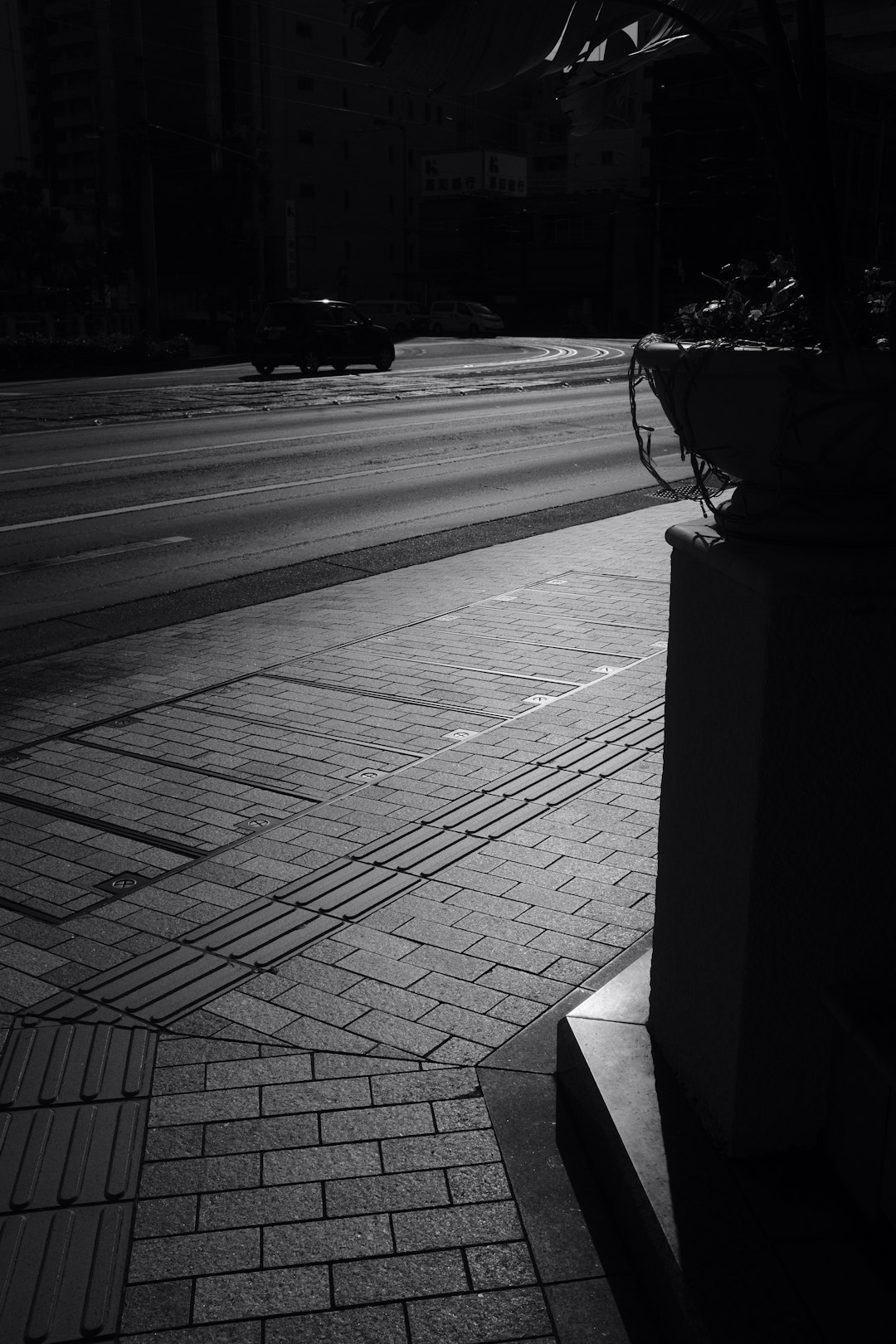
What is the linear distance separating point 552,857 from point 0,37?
3552 inches

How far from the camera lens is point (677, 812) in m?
2.77

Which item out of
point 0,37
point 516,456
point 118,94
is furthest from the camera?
point 118,94

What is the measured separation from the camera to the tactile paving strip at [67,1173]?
98.3 inches

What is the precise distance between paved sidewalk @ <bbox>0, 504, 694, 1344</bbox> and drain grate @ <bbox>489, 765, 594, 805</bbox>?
0.02 m

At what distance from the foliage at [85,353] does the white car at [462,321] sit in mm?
28640

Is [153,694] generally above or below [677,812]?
below

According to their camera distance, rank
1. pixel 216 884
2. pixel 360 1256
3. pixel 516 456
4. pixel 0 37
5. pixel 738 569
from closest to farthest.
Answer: pixel 738 569
pixel 360 1256
pixel 216 884
pixel 516 456
pixel 0 37

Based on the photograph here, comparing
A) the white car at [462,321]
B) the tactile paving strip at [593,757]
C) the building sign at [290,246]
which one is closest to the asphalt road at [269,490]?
the tactile paving strip at [593,757]

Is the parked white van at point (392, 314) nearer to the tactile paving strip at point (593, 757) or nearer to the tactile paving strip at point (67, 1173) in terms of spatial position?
the tactile paving strip at point (593, 757)

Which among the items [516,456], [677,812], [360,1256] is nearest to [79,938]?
[360,1256]

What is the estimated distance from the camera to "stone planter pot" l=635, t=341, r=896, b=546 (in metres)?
2.16

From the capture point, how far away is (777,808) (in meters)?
2.35

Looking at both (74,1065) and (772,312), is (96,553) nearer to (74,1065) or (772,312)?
(74,1065)

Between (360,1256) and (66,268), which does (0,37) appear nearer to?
(66,268)
